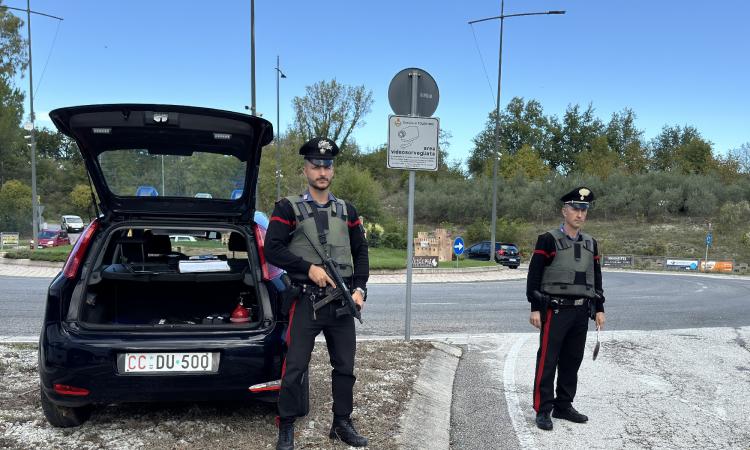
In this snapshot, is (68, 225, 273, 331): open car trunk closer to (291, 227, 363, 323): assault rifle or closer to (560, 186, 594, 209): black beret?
(291, 227, 363, 323): assault rifle

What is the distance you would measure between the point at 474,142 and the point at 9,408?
72.9 metres

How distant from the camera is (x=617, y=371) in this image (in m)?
6.17

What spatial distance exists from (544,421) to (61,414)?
11.1 feet

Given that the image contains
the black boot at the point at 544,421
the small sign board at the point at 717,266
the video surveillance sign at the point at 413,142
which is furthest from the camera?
the small sign board at the point at 717,266

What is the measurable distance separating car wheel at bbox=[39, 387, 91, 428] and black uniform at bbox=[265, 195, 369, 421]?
140 cm

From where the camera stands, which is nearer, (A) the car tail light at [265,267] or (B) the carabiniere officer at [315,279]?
(B) the carabiniere officer at [315,279]

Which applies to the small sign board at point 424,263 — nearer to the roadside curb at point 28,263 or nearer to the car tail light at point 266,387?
the roadside curb at point 28,263

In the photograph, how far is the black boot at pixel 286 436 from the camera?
3.34m

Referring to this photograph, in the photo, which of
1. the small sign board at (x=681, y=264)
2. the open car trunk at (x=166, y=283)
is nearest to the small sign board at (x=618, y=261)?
the small sign board at (x=681, y=264)

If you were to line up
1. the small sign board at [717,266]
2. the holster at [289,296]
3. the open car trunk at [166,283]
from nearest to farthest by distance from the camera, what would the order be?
the holster at [289,296]
the open car trunk at [166,283]
the small sign board at [717,266]

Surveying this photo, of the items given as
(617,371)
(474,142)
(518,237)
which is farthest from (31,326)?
(474,142)

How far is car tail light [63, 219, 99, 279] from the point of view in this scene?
3674mm

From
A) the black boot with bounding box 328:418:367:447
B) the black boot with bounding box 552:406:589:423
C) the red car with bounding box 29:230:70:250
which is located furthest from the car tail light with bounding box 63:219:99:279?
the red car with bounding box 29:230:70:250

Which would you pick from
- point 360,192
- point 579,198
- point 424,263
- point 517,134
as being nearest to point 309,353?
point 579,198
